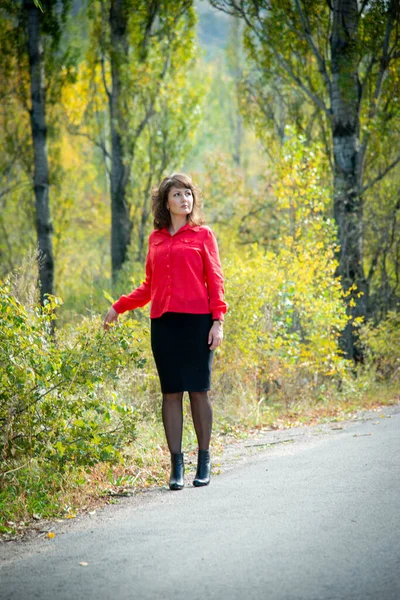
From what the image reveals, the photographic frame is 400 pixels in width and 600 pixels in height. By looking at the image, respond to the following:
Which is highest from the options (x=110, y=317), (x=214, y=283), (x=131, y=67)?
(x=131, y=67)

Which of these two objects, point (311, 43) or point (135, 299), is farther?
point (311, 43)

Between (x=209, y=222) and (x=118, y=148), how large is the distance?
3.68m

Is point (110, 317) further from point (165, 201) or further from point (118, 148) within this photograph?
point (118, 148)

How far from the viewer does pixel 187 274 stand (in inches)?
216

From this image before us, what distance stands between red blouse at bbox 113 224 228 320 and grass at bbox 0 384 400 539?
1.24 metres

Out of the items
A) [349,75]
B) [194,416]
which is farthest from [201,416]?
[349,75]

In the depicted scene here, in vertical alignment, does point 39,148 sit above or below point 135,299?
above

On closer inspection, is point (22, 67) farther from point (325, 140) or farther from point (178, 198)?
point (178, 198)

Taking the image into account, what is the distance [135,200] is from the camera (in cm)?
1745

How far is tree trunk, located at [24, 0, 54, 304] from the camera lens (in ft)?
46.6

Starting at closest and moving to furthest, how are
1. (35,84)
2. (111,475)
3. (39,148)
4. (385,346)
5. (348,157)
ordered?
(111,475), (385,346), (348,157), (39,148), (35,84)


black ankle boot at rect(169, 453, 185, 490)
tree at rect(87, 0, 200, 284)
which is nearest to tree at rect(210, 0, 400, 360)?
tree at rect(87, 0, 200, 284)

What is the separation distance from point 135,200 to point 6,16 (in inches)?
177

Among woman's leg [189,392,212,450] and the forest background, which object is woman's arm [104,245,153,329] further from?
woman's leg [189,392,212,450]
